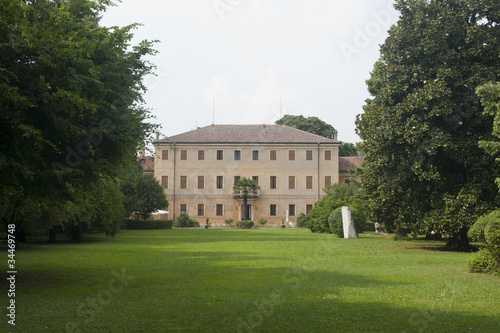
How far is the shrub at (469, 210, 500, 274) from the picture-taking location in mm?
13844

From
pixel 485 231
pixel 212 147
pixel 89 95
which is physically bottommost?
pixel 485 231

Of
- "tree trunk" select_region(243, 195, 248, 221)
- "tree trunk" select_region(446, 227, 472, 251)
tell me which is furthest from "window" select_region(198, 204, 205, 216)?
"tree trunk" select_region(446, 227, 472, 251)

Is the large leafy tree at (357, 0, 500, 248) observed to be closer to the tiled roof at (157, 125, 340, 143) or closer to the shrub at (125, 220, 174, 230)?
the shrub at (125, 220, 174, 230)

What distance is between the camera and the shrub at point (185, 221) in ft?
201

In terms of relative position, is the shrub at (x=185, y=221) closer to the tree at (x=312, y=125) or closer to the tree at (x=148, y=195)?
the tree at (x=148, y=195)

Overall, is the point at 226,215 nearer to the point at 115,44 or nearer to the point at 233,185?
the point at 233,185

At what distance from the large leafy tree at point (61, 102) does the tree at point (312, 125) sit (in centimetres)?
6846

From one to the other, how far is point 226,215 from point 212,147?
8.83 meters

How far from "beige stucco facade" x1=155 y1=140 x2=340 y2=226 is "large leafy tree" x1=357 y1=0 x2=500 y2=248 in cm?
4273

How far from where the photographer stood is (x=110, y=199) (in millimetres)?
29312

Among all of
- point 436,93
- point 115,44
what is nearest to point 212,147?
point 436,93

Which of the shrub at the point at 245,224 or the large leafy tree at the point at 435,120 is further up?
the large leafy tree at the point at 435,120

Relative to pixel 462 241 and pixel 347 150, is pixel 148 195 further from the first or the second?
pixel 347 150

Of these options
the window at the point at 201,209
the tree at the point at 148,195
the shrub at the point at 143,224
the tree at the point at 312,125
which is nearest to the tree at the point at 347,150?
the tree at the point at 312,125
